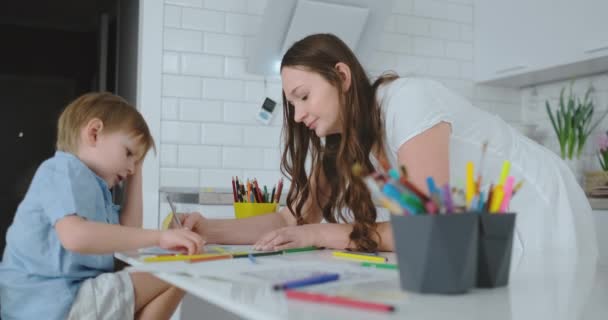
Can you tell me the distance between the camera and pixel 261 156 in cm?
299

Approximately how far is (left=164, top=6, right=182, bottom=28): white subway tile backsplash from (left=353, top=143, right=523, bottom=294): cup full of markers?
7.39 ft

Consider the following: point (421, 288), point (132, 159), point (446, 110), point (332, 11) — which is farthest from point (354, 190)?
point (332, 11)

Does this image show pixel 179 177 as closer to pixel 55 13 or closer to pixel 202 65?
pixel 202 65

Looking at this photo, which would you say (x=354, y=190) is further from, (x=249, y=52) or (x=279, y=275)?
(x=249, y=52)

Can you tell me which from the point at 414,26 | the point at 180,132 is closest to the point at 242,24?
the point at 180,132

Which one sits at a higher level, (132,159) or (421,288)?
(132,159)

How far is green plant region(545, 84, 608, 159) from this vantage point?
Answer: 10.6 ft

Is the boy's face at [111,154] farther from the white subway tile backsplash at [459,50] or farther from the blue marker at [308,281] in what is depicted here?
the white subway tile backsplash at [459,50]

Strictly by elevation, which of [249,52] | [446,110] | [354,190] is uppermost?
[249,52]

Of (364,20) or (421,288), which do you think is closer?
(421,288)

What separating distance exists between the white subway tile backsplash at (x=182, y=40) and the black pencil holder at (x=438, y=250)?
2.27 meters

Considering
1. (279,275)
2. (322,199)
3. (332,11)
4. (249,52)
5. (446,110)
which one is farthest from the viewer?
(249,52)

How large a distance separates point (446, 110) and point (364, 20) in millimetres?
1645

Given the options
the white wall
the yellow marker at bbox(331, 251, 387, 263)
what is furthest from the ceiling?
the yellow marker at bbox(331, 251, 387, 263)
